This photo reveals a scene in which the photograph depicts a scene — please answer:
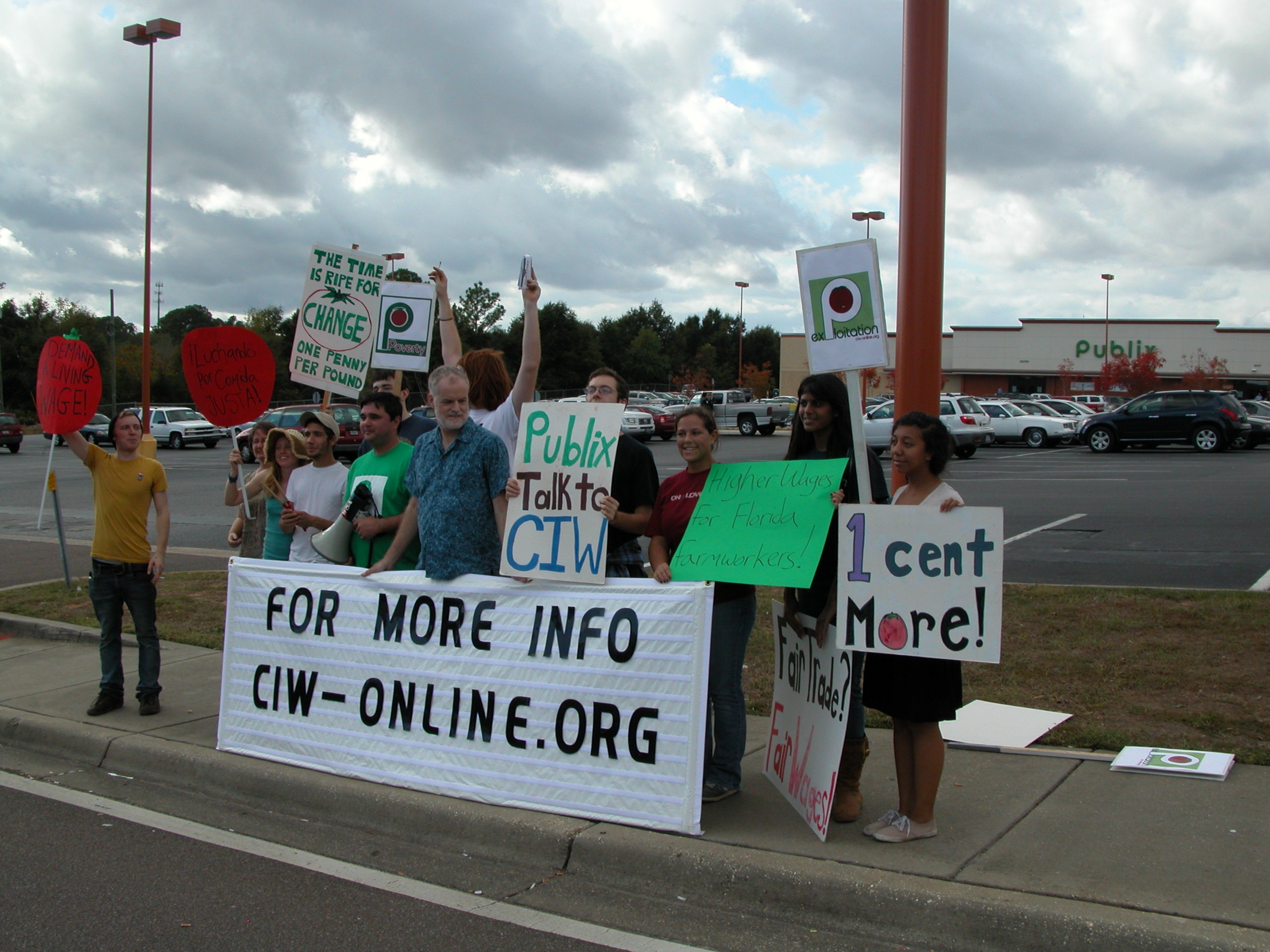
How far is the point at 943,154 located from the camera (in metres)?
6.19

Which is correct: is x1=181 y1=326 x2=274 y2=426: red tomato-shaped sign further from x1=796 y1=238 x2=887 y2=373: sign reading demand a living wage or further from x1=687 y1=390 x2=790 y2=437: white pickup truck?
x1=687 y1=390 x2=790 y2=437: white pickup truck

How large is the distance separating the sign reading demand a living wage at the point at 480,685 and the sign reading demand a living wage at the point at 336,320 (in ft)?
6.18

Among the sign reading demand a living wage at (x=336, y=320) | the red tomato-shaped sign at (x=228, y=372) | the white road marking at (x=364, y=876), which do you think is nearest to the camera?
the white road marking at (x=364, y=876)

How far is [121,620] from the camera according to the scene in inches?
254

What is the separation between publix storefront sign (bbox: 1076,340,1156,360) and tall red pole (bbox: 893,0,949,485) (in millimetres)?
73460

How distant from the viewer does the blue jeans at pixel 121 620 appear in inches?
251

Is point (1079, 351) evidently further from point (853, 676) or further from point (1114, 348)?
point (853, 676)

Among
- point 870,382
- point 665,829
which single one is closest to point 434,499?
point 665,829

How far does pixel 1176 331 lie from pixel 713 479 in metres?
79.4

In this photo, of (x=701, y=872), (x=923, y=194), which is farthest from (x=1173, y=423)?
(x=701, y=872)

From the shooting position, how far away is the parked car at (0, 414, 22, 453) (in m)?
40.5

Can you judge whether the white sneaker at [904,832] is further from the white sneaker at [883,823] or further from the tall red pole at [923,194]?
the tall red pole at [923,194]

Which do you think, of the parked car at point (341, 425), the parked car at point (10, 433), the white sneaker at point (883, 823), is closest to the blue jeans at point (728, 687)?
the white sneaker at point (883, 823)

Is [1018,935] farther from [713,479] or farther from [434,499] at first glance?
[434,499]
